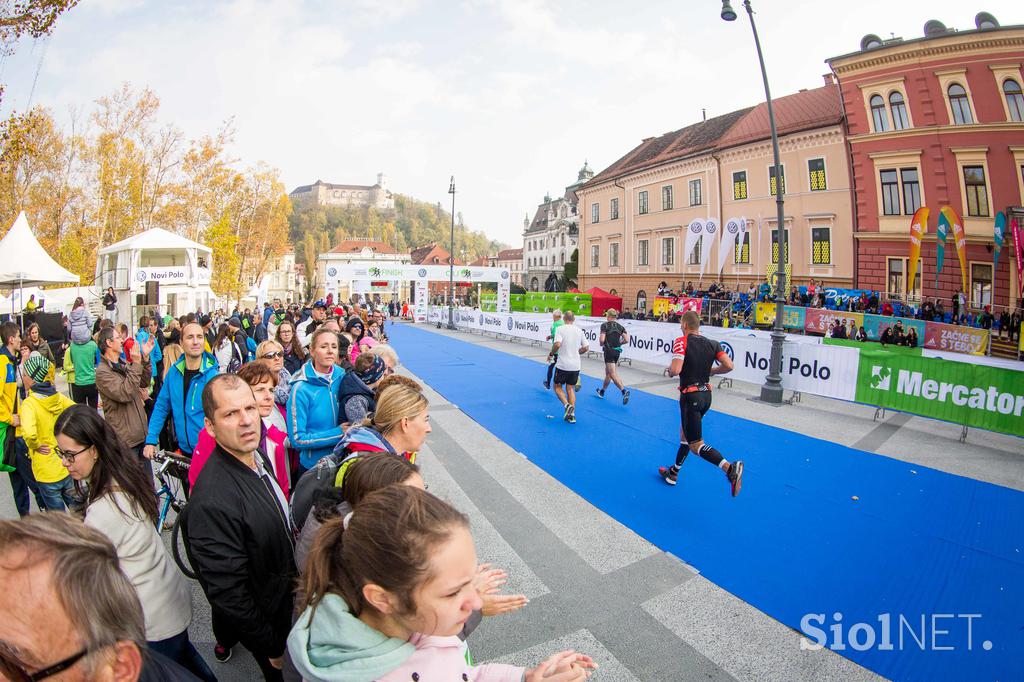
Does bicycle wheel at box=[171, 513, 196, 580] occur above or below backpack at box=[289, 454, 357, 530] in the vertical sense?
below

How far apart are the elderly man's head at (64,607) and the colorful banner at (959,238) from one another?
27981 millimetres

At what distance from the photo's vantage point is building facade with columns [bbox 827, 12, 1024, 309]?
2091 centimetres

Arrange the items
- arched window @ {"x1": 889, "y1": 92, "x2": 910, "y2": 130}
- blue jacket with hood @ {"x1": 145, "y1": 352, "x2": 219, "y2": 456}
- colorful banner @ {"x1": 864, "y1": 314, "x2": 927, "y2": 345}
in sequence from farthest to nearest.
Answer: arched window @ {"x1": 889, "y1": 92, "x2": 910, "y2": 130} < colorful banner @ {"x1": 864, "y1": 314, "x2": 927, "y2": 345} < blue jacket with hood @ {"x1": 145, "y1": 352, "x2": 219, "y2": 456}

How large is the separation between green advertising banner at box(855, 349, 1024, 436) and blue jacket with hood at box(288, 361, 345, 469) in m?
9.64

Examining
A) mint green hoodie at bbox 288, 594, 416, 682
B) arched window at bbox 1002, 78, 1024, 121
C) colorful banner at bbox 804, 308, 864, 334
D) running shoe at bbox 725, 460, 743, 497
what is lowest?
running shoe at bbox 725, 460, 743, 497

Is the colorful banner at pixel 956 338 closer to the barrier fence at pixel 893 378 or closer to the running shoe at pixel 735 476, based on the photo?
the barrier fence at pixel 893 378

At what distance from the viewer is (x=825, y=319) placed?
20.0 meters

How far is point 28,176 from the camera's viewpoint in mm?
24594

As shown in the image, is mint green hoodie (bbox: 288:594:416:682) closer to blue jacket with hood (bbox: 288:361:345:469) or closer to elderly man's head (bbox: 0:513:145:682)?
elderly man's head (bbox: 0:513:145:682)

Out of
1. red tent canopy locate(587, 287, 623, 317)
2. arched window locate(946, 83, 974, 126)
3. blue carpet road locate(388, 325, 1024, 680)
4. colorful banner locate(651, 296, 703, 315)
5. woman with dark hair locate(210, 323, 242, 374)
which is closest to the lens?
blue carpet road locate(388, 325, 1024, 680)

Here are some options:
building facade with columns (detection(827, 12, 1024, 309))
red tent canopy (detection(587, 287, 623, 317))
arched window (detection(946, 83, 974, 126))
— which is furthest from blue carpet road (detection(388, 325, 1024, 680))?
red tent canopy (detection(587, 287, 623, 317))

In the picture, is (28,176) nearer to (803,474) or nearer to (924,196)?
(803,474)

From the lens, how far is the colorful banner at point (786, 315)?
20.9 m

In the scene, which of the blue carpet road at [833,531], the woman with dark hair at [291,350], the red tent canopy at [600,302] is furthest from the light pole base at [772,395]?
the red tent canopy at [600,302]
